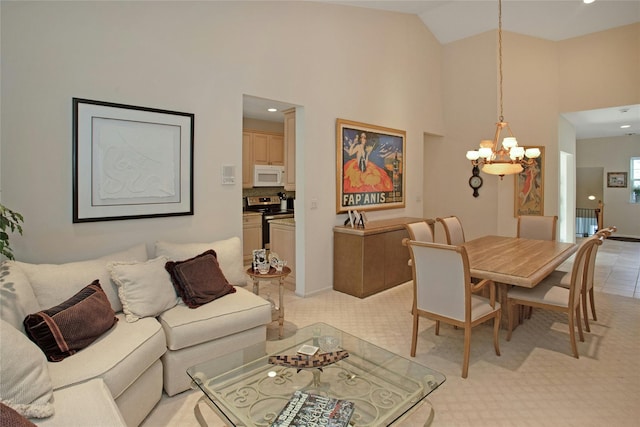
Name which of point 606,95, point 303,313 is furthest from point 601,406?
point 606,95

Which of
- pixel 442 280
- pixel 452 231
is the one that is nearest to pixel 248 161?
pixel 452 231

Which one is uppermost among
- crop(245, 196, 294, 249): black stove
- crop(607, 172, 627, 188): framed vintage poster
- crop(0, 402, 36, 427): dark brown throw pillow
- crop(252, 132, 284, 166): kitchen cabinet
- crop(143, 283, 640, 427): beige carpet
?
crop(252, 132, 284, 166): kitchen cabinet

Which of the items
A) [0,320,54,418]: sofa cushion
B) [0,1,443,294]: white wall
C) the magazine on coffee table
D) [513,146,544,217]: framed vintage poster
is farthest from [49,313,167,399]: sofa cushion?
[513,146,544,217]: framed vintage poster

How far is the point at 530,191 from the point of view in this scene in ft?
19.3

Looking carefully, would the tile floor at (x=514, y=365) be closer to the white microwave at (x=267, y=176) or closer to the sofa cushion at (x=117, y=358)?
the sofa cushion at (x=117, y=358)

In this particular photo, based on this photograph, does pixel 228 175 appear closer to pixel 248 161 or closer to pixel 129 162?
pixel 129 162

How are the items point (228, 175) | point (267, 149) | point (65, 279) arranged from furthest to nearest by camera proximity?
point (267, 149)
point (228, 175)
point (65, 279)

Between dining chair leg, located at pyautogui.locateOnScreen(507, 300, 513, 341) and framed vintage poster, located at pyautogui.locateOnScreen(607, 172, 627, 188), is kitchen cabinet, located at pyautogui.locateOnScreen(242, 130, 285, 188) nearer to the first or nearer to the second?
dining chair leg, located at pyautogui.locateOnScreen(507, 300, 513, 341)

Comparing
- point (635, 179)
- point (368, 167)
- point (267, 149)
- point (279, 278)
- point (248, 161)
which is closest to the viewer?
point (279, 278)

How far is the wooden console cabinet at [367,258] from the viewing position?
14.0ft

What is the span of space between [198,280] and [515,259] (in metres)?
2.63

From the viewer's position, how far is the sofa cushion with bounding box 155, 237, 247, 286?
2895 millimetres

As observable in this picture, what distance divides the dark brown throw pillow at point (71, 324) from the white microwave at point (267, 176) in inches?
160

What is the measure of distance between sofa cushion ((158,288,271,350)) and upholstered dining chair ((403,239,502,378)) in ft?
3.92
